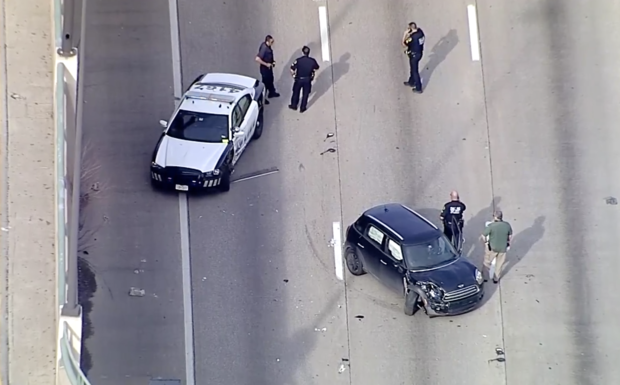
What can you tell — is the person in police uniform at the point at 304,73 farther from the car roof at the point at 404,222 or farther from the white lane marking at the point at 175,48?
the car roof at the point at 404,222

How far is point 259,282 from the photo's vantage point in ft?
68.5

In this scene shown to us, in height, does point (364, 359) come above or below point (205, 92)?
below

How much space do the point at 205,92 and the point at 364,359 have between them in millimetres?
6836

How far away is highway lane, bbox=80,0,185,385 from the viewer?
64.7 feet

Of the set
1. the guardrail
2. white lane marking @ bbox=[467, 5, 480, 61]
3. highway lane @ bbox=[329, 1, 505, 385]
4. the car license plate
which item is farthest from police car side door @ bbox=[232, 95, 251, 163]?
white lane marking @ bbox=[467, 5, 480, 61]

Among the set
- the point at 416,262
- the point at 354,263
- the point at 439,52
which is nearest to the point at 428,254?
the point at 416,262

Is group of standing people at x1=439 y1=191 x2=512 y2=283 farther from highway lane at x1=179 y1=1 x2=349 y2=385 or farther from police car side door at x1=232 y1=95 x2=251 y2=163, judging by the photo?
police car side door at x1=232 y1=95 x2=251 y2=163

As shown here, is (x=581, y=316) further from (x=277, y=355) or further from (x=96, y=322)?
(x=96, y=322)

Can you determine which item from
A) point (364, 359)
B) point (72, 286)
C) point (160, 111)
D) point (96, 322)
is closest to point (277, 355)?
point (364, 359)

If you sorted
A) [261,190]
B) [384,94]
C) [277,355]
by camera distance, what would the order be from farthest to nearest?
→ [384,94]
[261,190]
[277,355]

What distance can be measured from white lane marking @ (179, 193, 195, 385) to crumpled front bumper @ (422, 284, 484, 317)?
4557 mm

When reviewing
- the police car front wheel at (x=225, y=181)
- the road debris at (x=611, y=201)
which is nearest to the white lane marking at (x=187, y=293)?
the police car front wheel at (x=225, y=181)

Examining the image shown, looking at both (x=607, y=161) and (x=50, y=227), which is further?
(x=607, y=161)

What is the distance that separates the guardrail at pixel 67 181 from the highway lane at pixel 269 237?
423cm
